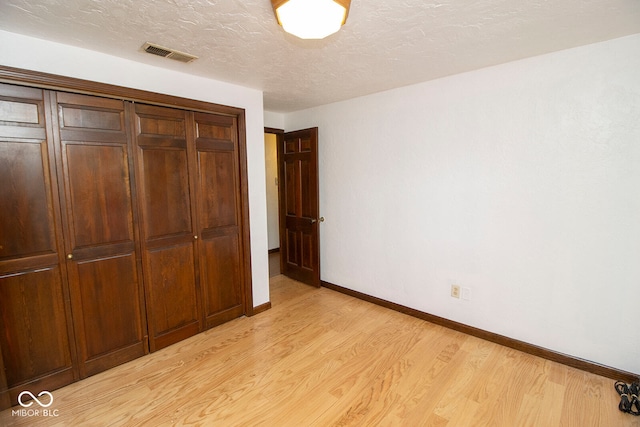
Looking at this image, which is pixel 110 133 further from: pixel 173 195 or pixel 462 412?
pixel 462 412

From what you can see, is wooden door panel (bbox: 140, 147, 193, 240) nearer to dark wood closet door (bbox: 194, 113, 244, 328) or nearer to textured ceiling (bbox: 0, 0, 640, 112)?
dark wood closet door (bbox: 194, 113, 244, 328)

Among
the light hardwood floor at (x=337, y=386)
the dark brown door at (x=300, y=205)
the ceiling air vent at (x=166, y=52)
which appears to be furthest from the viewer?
the dark brown door at (x=300, y=205)

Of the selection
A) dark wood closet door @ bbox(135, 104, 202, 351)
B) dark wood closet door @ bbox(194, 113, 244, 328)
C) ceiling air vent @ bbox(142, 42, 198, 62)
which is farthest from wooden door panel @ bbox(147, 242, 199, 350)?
ceiling air vent @ bbox(142, 42, 198, 62)

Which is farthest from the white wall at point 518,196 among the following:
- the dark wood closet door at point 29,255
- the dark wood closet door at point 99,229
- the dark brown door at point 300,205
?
the dark wood closet door at point 29,255

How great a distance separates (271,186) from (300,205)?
1788 millimetres

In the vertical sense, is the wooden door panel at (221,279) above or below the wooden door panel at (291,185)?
below

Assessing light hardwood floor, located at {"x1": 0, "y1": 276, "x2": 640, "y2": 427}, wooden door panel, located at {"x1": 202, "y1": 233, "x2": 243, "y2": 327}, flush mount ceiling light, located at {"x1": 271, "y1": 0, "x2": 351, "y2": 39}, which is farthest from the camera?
wooden door panel, located at {"x1": 202, "y1": 233, "x2": 243, "y2": 327}

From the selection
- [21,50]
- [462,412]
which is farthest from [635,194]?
[21,50]

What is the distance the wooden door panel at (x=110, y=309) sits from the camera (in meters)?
2.17

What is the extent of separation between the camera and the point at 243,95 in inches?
116

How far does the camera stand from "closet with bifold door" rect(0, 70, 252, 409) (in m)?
1.89

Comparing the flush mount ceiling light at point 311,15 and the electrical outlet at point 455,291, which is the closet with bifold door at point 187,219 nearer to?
the flush mount ceiling light at point 311,15

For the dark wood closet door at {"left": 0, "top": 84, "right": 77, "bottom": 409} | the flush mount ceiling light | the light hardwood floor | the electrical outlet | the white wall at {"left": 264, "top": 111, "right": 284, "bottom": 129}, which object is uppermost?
the white wall at {"left": 264, "top": 111, "right": 284, "bottom": 129}

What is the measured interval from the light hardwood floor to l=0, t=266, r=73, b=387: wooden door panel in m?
0.23
